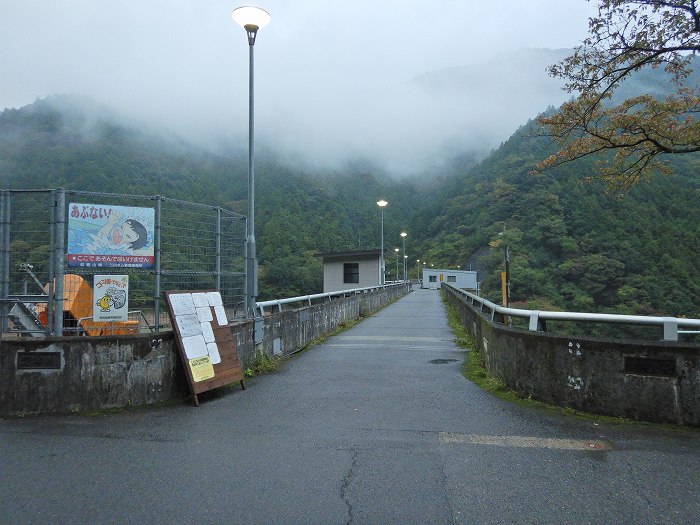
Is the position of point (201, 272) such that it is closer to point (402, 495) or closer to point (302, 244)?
point (402, 495)

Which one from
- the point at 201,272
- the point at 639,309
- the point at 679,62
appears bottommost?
the point at 639,309

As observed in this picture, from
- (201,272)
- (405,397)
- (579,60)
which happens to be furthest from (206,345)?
(579,60)

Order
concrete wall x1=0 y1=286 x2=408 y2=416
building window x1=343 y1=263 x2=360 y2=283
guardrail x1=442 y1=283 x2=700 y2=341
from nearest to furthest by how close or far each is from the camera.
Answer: guardrail x1=442 y1=283 x2=700 y2=341, concrete wall x1=0 y1=286 x2=408 y2=416, building window x1=343 y1=263 x2=360 y2=283

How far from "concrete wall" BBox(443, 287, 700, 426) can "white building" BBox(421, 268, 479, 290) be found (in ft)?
209

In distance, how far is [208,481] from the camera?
11.9 feet

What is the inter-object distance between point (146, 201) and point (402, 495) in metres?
5.54

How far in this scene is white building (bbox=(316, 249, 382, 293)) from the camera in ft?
145

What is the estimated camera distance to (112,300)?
6.26 m

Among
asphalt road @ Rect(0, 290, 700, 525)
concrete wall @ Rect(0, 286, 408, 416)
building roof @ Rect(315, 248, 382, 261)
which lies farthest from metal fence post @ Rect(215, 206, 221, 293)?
building roof @ Rect(315, 248, 382, 261)

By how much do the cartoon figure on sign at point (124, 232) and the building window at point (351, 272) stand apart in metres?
39.0

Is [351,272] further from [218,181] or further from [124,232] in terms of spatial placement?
[218,181]

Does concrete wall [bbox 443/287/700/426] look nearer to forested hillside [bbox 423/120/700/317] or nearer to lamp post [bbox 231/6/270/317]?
lamp post [bbox 231/6/270/317]

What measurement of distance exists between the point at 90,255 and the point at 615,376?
21.2 ft

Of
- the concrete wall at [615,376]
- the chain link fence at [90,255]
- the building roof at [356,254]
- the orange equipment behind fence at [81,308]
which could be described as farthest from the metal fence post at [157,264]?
the building roof at [356,254]
